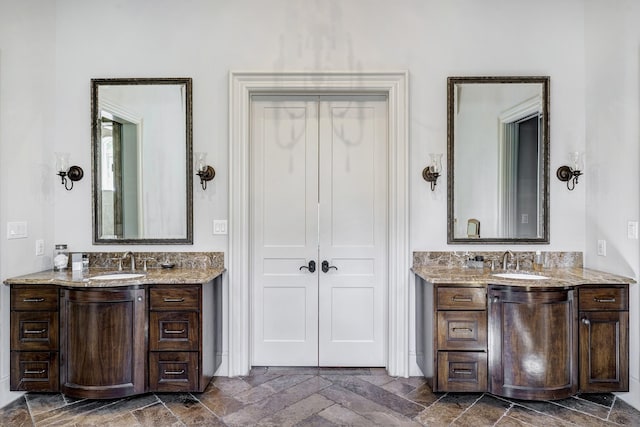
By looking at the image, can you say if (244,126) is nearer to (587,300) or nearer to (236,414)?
(236,414)

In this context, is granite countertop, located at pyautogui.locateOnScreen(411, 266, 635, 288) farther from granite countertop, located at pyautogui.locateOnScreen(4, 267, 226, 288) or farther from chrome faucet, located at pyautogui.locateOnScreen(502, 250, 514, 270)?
granite countertop, located at pyautogui.locateOnScreen(4, 267, 226, 288)

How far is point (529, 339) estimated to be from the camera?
2527 millimetres

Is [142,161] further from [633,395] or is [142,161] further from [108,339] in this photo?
[633,395]

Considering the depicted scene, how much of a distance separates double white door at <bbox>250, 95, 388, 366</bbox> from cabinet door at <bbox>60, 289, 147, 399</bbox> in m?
1.02

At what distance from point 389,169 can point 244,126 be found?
1269 millimetres

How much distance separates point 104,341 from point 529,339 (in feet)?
9.44

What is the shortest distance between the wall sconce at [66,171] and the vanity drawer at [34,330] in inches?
41.5

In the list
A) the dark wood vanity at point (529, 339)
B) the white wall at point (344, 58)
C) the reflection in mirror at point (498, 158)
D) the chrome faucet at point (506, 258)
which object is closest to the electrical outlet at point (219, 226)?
the white wall at point (344, 58)

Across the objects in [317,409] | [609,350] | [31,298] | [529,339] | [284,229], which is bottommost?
[317,409]

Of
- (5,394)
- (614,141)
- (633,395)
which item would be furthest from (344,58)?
(5,394)

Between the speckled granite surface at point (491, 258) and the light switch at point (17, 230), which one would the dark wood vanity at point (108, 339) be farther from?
the speckled granite surface at point (491, 258)

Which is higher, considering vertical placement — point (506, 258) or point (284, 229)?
point (284, 229)

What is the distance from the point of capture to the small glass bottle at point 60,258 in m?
2.99

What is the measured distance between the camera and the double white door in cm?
330
